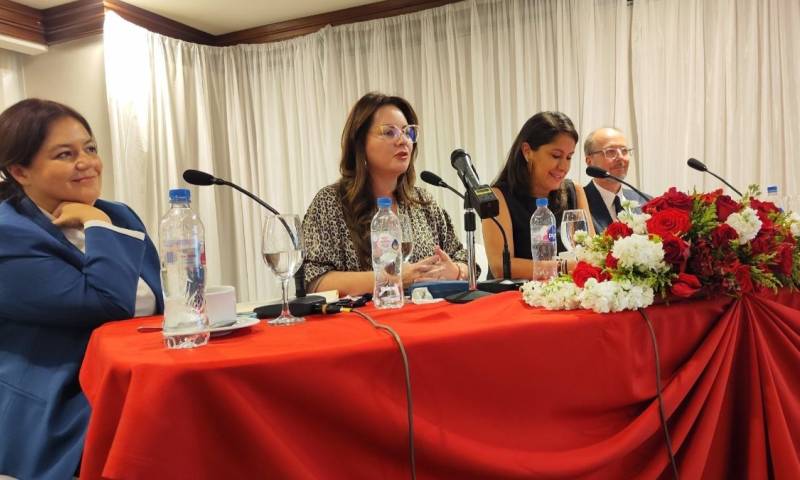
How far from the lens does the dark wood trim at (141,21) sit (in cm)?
380

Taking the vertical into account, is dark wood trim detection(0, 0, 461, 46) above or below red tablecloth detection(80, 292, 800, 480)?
above

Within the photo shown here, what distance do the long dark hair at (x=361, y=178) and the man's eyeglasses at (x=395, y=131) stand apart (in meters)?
0.07

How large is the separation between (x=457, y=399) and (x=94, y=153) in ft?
4.16

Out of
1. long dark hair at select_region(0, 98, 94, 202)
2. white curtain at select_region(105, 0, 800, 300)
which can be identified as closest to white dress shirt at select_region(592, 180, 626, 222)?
white curtain at select_region(105, 0, 800, 300)

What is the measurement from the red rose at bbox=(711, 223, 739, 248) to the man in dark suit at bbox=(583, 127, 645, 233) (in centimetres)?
194

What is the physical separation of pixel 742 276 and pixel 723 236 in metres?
0.09

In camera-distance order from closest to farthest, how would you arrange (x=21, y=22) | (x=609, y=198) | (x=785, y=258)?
(x=785, y=258) < (x=609, y=198) < (x=21, y=22)

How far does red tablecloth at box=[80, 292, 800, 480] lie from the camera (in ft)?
2.56

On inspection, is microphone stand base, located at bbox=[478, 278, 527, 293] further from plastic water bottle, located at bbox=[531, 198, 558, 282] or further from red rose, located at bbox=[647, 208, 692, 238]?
red rose, located at bbox=[647, 208, 692, 238]

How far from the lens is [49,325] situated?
4.27 ft

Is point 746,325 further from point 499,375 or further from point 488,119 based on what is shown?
point 488,119

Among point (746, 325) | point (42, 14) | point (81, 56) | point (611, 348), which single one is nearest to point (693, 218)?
point (746, 325)

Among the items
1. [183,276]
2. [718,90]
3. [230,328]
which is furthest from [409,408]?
[718,90]

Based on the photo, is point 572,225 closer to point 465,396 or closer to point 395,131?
point 395,131
